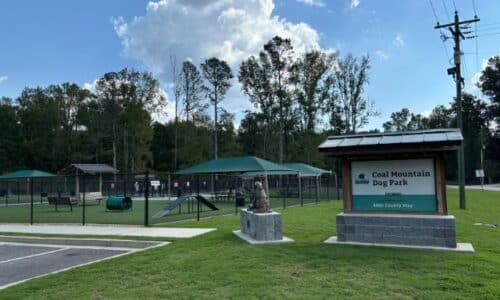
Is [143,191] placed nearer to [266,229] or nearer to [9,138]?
[9,138]

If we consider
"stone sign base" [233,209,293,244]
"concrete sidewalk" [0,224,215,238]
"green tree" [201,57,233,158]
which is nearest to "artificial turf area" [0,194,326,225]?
"concrete sidewalk" [0,224,215,238]

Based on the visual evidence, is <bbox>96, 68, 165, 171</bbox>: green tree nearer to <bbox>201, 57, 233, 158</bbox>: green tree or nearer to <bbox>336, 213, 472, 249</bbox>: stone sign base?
A: <bbox>201, 57, 233, 158</bbox>: green tree

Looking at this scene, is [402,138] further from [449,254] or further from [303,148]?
[303,148]

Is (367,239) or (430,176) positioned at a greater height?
(430,176)

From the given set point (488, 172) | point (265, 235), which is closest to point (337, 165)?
point (488, 172)

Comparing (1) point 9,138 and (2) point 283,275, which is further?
(1) point 9,138

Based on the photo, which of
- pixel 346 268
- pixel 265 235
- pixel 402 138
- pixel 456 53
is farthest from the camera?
pixel 456 53

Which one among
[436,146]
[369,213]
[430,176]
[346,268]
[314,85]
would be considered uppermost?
[314,85]

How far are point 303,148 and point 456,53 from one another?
111 ft

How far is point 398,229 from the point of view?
8172 millimetres

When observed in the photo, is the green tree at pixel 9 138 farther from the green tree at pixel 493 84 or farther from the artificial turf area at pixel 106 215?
the green tree at pixel 493 84

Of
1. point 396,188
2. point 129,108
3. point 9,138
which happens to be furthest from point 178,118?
point 396,188

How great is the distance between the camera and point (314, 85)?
51938mm

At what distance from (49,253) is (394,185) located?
7.70 metres
